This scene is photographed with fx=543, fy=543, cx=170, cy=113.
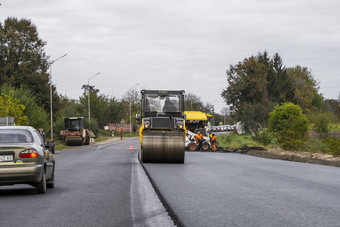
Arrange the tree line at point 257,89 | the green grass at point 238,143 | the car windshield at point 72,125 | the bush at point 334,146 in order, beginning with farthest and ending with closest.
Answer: the tree line at point 257,89 → the car windshield at point 72,125 → the green grass at point 238,143 → the bush at point 334,146

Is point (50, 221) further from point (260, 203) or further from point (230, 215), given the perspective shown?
point (260, 203)

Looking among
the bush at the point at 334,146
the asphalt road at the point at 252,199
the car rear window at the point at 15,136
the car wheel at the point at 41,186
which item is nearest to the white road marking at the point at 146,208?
→ the asphalt road at the point at 252,199

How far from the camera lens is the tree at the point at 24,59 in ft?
189

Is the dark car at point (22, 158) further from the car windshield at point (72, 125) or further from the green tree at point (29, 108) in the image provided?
the car windshield at point (72, 125)

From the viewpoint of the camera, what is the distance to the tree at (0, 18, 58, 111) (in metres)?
57.7

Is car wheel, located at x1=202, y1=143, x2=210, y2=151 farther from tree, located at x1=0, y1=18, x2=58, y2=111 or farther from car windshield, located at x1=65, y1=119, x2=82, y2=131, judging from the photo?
tree, located at x1=0, y1=18, x2=58, y2=111

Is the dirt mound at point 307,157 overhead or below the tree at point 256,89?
below

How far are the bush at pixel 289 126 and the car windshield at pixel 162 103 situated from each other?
12636 millimetres

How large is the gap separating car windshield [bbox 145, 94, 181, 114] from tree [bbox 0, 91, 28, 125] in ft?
65.5

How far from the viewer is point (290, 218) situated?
26.4ft

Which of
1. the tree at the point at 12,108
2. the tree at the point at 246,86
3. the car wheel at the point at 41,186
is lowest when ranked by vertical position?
the car wheel at the point at 41,186

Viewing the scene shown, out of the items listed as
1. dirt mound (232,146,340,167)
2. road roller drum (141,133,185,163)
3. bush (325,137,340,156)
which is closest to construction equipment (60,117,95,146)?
dirt mound (232,146,340,167)

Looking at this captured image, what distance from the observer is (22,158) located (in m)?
11.3

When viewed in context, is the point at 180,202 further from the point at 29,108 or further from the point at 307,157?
the point at 29,108
